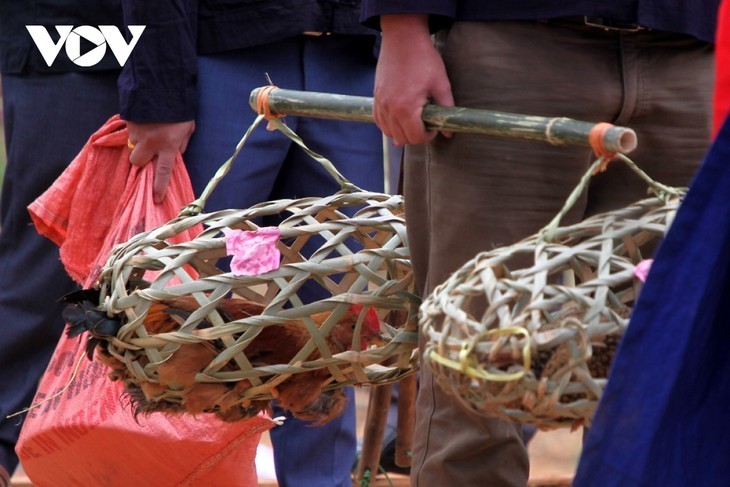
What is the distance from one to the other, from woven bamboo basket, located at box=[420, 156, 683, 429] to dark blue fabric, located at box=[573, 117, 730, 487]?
131 mm

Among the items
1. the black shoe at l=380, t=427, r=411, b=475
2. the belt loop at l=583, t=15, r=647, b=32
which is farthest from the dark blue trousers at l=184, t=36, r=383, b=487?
the belt loop at l=583, t=15, r=647, b=32

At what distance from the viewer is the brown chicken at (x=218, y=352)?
74.7 inches

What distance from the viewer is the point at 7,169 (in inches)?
111

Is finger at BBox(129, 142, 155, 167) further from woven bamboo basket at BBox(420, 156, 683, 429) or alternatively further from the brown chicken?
woven bamboo basket at BBox(420, 156, 683, 429)

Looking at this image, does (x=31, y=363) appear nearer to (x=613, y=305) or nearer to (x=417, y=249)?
(x=417, y=249)

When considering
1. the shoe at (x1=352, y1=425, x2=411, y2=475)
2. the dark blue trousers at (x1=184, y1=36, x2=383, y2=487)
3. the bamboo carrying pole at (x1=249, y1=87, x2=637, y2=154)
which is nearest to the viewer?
the bamboo carrying pole at (x1=249, y1=87, x2=637, y2=154)

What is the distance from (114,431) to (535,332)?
1084mm

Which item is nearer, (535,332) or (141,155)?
(535,332)

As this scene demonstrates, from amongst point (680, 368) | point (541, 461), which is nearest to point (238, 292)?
point (680, 368)

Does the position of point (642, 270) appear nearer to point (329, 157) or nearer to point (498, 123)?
point (498, 123)

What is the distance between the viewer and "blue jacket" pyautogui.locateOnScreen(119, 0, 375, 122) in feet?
8.06

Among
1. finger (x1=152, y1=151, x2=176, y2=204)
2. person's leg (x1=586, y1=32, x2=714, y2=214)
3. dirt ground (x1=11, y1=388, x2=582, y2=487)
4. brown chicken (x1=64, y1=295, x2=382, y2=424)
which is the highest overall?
person's leg (x1=586, y1=32, x2=714, y2=214)

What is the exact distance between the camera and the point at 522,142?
172 centimetres

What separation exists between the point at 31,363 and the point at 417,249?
52.6 inches
